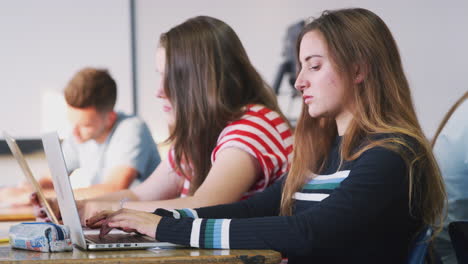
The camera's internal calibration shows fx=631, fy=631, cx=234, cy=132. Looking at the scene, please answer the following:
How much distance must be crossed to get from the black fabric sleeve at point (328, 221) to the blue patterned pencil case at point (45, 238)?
16 cm

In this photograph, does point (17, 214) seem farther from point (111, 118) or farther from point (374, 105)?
point (374, 105)

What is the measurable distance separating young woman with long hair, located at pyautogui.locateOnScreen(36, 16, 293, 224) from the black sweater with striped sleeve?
51cm

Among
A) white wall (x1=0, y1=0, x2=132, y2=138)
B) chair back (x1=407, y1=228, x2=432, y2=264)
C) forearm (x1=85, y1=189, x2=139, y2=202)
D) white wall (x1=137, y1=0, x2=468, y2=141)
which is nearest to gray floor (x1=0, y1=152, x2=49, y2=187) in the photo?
white wall (x1=0, y1=0, x2=132, y2=138)

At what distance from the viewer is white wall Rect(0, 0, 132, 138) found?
11.7 ft

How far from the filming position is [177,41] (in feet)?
6.07

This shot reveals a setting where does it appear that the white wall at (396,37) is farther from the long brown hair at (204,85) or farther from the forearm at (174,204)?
the forearm at (174,204)

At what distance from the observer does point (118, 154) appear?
2.84m

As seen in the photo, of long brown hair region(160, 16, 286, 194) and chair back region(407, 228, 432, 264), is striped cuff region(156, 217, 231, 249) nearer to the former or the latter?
chair back region(407, 228, 432, 264)

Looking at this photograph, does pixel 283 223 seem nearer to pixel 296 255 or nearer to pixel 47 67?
pixel 296 255

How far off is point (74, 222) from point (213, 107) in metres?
0.73

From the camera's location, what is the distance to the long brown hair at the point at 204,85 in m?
1.82

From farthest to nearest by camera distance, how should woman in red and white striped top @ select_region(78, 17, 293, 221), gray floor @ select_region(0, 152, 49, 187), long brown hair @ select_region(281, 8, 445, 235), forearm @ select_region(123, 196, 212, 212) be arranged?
1. gray floor @ select_region(0, 152, 49, 187)
2. woman in red and white striped top @ select_region(78, 17, 293, 221)
3. forearm @ select_region(123, 196, 212, 212)
4. long brown hair @ select_region(281, 8, 445, 235)

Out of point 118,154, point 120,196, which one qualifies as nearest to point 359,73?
point 120,196

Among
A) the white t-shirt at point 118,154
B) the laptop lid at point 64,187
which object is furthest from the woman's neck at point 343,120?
the white t-shirt at point 118,154
